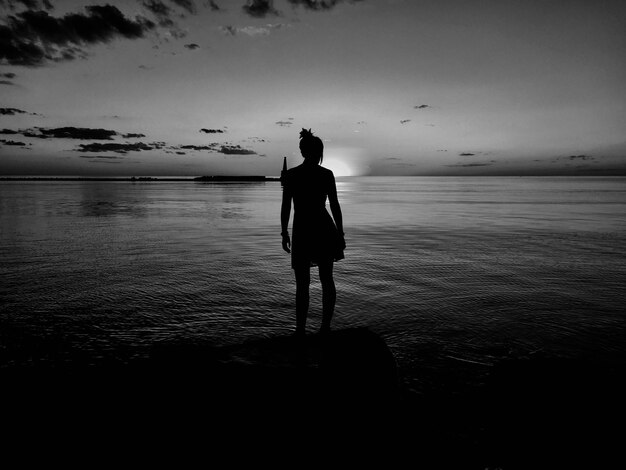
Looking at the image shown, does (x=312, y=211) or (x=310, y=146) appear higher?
(x=310, y=146)

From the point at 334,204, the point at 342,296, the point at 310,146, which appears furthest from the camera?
the point at 342,296

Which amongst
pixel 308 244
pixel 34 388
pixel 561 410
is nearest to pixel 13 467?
pixel 34 388

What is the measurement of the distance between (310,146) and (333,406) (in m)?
3.06

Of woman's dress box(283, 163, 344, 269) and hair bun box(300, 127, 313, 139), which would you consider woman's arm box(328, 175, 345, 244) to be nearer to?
woman's dress box(283, 163, 344, 269)

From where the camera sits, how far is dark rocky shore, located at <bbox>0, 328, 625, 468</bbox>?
3.01 metres

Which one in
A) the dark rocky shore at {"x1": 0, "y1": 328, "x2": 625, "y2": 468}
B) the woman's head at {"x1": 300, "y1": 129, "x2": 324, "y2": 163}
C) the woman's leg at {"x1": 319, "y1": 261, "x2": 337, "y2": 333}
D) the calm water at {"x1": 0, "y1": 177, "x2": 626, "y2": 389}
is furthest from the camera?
the calm water at {"x1": 0, "y1": 177, "x2": 626, "y2": 389}

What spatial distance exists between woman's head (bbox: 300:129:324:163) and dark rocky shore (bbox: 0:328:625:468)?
2298 millimetres

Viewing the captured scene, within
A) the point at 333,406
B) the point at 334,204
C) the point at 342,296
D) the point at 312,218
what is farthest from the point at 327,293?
the point at 342,296

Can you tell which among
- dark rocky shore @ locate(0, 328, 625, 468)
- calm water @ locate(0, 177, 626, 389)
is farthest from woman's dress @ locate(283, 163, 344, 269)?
calm water @ locate(0, 177, 626, 389)

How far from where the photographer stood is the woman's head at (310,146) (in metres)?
4.64

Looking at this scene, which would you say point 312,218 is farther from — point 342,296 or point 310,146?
point 342,296

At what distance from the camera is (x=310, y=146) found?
464 cm

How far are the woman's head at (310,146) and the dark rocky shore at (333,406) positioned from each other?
7.54ft

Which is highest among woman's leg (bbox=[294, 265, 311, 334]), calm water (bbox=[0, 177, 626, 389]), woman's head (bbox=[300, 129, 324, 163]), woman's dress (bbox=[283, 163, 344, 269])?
woman's head (bbox=[300, 129, 324, 163])
